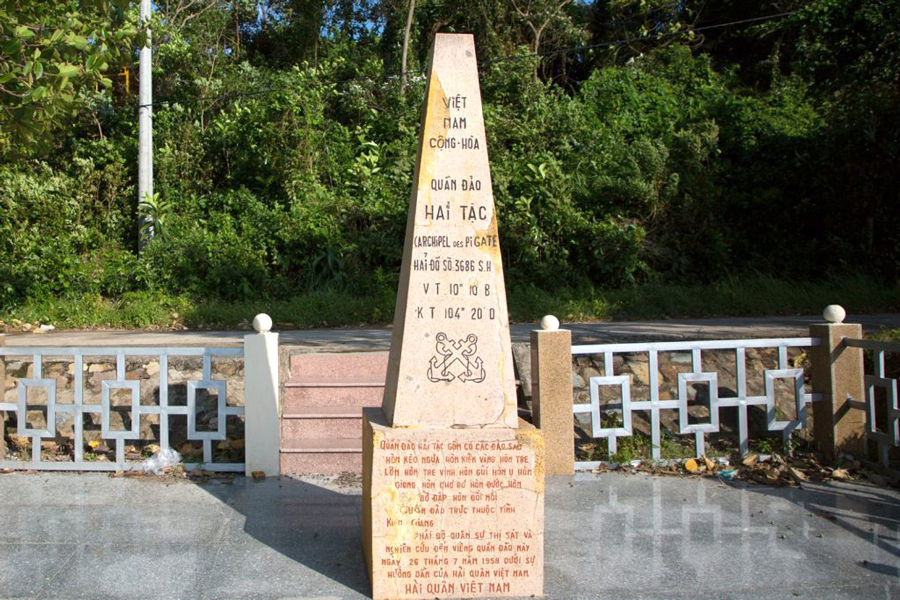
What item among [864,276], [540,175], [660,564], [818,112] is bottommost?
[660,564]

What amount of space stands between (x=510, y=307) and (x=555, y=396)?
21.1ft

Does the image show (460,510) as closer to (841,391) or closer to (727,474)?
(727,474)

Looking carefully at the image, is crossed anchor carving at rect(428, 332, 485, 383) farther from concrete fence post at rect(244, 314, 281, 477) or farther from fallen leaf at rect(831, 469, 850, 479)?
fallen leaf at rect(831, 469, 850, 479)

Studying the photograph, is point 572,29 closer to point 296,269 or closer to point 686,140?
point 686,140

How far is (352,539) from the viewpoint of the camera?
15.5 feet

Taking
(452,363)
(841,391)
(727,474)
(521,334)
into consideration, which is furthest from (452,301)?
(521,334)

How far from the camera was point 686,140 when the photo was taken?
600 inches

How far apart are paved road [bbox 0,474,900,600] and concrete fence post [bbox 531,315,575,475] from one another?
9.0 inches

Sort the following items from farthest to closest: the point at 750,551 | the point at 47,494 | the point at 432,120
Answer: the point at 47,494
the point at 750,551
the point at 432,120

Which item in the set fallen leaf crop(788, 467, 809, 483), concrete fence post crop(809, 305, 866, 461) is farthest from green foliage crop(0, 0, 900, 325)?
fallen leaf crop(788, 467, 809, 483)

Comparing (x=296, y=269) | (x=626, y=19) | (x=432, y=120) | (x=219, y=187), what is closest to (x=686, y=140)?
(x=626, y=19)

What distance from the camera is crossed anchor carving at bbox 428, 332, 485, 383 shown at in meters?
4.03

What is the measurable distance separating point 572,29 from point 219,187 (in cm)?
889

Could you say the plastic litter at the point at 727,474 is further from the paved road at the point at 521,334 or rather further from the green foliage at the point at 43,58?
the green foliage at the point at 43,58
